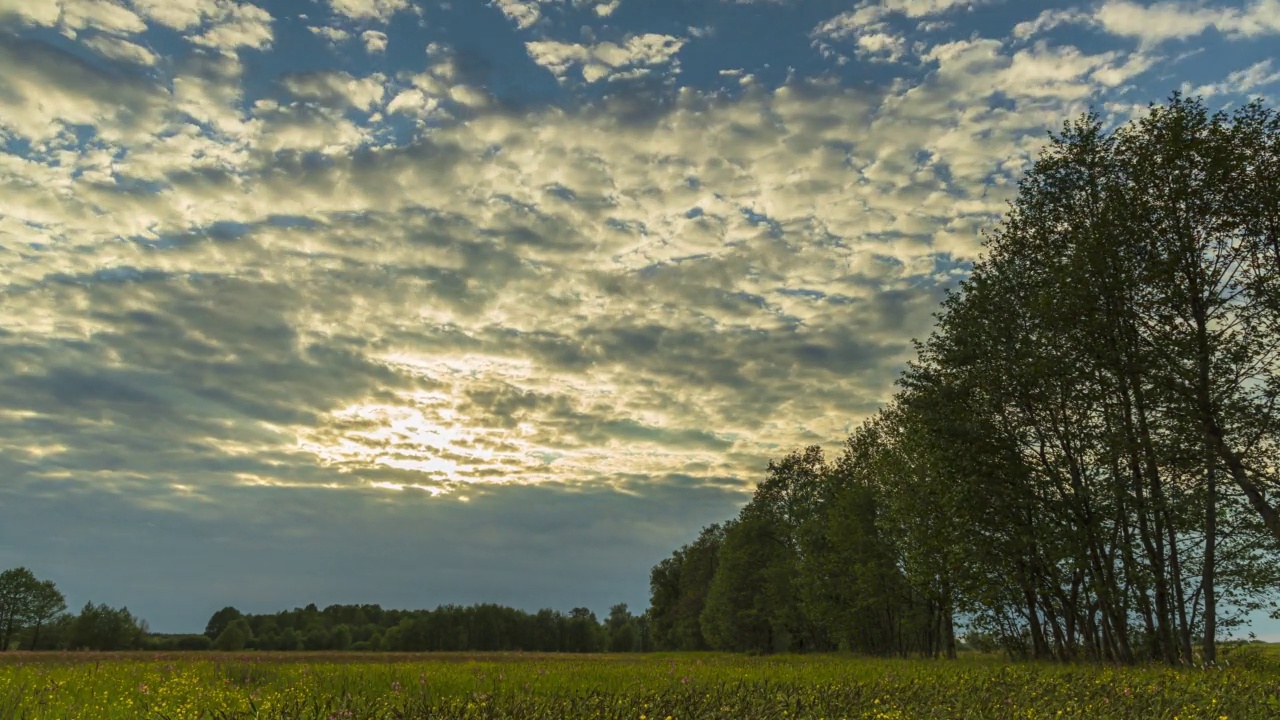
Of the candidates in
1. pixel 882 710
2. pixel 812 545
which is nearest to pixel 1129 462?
pixel 882 710

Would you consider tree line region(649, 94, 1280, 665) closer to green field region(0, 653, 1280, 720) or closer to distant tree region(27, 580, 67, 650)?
green field region(0, 653, 1280, 720)

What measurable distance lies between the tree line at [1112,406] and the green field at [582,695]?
9217 millimetres

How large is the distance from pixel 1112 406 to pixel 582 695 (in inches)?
873

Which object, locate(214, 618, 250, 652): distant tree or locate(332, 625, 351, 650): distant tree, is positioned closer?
locate(214, 618, 250, 652): distant tree

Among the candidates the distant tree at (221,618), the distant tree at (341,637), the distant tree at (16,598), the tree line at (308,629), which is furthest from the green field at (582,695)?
the distant tree at (16,598)

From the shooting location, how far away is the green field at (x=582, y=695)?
8.06m

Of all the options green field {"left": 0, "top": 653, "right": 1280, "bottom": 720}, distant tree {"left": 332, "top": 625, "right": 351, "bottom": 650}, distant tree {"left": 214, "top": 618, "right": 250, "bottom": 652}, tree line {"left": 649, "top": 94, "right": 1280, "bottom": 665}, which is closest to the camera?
green field {"left": 0, "top": 653, "right": 1280, "bottom": 720}

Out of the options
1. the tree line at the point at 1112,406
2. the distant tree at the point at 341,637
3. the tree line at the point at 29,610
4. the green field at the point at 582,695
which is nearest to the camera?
the green field at the point at 582,695

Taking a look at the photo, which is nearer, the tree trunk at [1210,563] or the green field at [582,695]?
the green field at [582,695]

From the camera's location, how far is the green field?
26.5 feet

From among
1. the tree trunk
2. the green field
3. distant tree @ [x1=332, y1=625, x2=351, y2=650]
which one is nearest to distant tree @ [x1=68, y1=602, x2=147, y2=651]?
distant tree @ [x1=332, y1=625, x2=351, y2=650]

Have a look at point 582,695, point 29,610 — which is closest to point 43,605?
point 29,610

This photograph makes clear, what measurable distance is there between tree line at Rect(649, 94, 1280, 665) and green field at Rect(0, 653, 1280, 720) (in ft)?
30.2

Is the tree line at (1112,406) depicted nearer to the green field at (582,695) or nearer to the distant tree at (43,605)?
the green field at (582,695)
